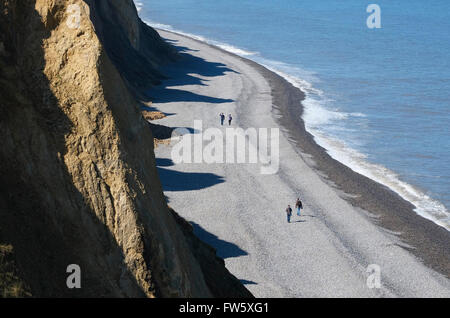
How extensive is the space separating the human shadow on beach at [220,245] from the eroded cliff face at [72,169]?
16396 millimetres

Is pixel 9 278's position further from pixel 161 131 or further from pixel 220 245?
pixel 161 131

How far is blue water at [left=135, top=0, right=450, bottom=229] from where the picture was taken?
48438mm

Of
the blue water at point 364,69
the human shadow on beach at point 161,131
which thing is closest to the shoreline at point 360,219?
the blue water at point 364,69

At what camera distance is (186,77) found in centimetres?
7256

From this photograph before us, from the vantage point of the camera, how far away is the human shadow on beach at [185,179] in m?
37.5

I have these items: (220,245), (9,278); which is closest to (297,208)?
(220,245)

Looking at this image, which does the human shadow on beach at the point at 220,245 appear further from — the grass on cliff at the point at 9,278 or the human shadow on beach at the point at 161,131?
the grass on cliff at the point at 9,278

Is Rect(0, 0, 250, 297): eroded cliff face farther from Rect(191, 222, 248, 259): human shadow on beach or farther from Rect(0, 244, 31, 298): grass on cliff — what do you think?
Rect(191, 222, 248, 259): human shadow on beach

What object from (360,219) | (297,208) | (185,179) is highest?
(185,179)

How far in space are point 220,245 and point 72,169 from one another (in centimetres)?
1888

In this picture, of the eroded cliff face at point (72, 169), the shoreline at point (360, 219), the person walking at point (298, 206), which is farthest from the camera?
the person walking at point (298, 206)

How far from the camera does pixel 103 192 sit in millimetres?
11812

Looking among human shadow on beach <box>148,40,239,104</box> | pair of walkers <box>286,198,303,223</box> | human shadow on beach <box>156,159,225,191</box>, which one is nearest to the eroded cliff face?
pair of walkers <box>286,198,303,223</box>
